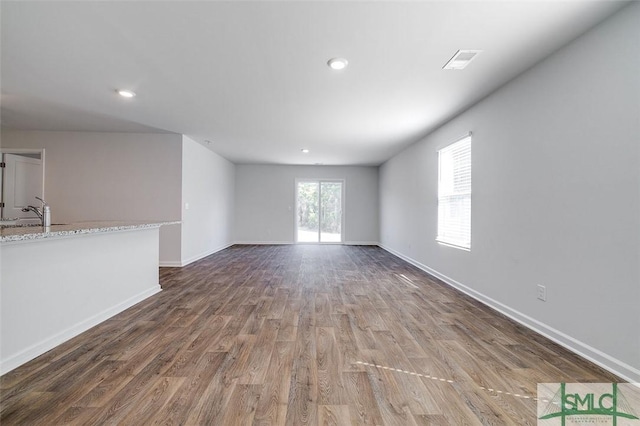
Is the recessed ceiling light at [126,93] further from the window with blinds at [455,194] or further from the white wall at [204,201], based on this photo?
the window with blinds at [455,194]

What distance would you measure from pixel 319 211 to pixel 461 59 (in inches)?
256

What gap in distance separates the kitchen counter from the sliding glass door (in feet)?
18.5

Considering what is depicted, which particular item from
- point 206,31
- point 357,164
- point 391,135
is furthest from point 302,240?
point 206,31

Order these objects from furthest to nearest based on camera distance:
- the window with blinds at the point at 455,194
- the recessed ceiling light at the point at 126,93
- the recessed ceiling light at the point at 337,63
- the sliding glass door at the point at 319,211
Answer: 1. the sliding glass door at the point at 319,211
2. the window with blinds at the point at 455,194
3. the recessed ceiling light at the point at 126,93
4. the recessed ceiling light at the point at 337,63

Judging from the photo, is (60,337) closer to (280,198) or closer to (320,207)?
(280,198)

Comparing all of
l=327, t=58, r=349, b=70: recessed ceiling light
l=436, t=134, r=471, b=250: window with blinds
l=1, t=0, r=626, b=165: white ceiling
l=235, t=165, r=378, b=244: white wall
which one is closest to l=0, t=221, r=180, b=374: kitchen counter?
l=1, t=0, r=626, b=165: white ceiling

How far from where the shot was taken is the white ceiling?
6.25 feet

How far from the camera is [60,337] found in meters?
2.20

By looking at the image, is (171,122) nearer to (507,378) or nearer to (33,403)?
(33,403)

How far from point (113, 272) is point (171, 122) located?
2.55 meters

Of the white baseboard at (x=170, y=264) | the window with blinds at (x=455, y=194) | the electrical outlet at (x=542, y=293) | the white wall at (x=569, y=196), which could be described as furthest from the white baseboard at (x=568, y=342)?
the white baseboard at (x=170, y=264)

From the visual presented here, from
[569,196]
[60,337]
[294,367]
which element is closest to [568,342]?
[569,196]

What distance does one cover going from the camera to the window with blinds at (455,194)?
146 inches

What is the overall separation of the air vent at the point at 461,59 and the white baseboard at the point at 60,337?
3990 millimetres
